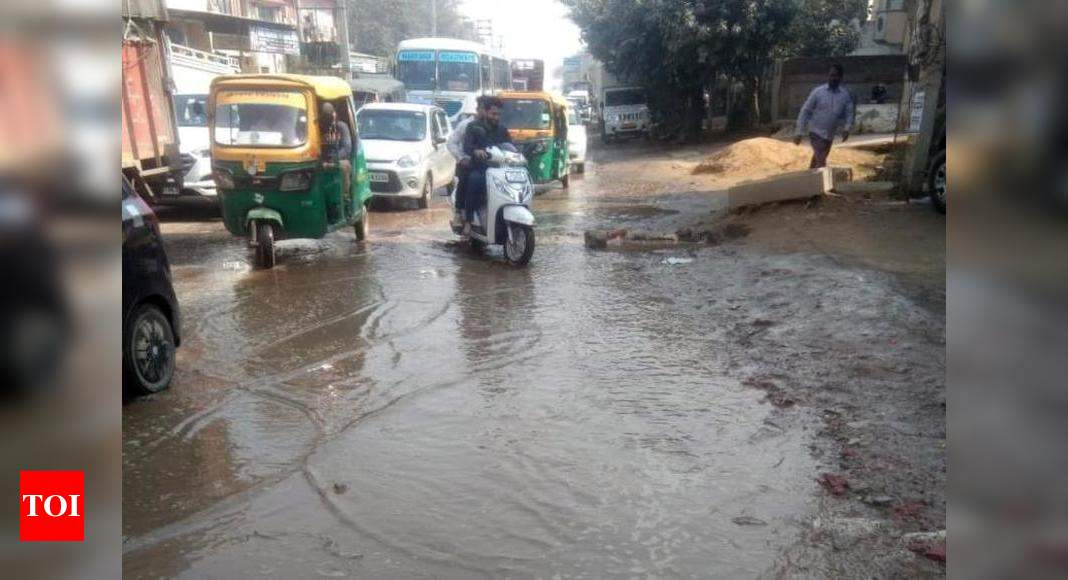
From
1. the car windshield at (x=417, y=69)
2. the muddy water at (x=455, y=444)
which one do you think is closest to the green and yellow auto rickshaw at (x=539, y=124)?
the muddy water at (x=455, y=444)

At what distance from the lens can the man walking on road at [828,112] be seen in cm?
1061

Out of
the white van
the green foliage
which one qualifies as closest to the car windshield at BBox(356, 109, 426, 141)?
the white van

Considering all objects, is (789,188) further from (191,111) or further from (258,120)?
(191,111)

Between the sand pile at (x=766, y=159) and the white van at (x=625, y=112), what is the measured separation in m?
11.7

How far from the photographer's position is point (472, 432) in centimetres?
433

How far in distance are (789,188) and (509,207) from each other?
3.90 meters

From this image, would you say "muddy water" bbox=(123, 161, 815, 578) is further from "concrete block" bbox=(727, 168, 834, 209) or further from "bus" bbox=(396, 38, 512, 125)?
"bus" bbox=(396, 38, 512, 125)

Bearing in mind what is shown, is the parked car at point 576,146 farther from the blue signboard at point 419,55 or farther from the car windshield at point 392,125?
the blue signboard at point 419,55

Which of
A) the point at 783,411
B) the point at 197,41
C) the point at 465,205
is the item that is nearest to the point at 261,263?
the point at 465,205

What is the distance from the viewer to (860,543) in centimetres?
307

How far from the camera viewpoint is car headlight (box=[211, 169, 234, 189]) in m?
8.42

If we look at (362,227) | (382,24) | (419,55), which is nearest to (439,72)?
(419,55)

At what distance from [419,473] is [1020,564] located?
9.91ft

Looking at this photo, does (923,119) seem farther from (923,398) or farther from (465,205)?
(923,398)
